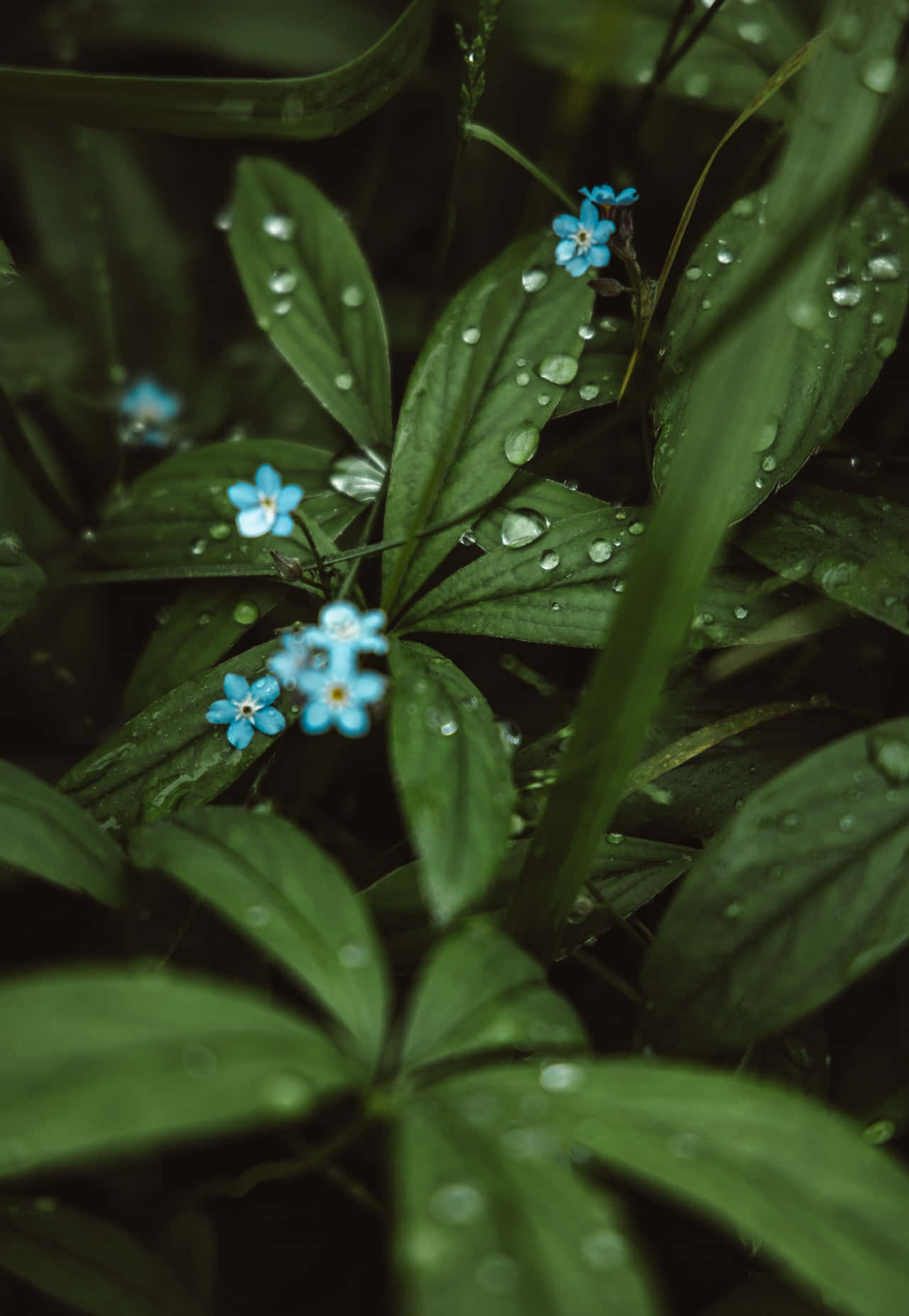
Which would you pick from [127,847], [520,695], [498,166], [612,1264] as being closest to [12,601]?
[127,847]

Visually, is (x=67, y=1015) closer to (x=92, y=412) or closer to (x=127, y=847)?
(x=127, y=847)

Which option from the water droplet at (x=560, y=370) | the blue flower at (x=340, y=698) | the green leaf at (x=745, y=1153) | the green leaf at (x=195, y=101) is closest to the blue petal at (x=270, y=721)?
the blue flower at (x=340, y=698)

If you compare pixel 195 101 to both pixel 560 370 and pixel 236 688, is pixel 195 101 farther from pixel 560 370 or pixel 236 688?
pixel 236 688

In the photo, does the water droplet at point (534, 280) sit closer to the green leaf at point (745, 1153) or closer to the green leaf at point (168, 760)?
the green leaf at point (168, 760)

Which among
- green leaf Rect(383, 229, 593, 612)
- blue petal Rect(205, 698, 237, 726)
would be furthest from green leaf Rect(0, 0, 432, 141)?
blue petal Rect(205, 698, 237, 726)

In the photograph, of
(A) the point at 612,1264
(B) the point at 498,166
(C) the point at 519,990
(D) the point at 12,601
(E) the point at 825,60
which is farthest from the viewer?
(B) the point at 498,166

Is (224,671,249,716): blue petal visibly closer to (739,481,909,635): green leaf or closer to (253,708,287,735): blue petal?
(253,708,287,735): blue petal

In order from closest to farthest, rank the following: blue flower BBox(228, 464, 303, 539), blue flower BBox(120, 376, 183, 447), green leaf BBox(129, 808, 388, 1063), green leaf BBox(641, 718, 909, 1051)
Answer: green leaf BBox(129, 808, 388, 1063) → green leaf BBox(641, 718, 909, 1051) → blue flower BBox(228, 464, 303, 539) → blue flower BBox(120, 376, 183, 447)
